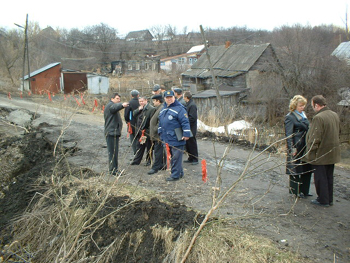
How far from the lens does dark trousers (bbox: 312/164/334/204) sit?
17.2 feet

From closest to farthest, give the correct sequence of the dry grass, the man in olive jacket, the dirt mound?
the dry grass → the dirt mound → the man in olive jacket

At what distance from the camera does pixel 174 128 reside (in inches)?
252

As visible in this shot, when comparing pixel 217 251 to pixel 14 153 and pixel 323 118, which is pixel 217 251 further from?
pixel 14 153

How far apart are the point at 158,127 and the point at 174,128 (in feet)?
2.07

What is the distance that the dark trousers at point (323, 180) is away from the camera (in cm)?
525

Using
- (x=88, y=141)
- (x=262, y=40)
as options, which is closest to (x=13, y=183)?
(x=88, y=141)

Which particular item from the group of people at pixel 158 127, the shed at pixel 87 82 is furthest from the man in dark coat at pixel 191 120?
the shed at pixel 87 82

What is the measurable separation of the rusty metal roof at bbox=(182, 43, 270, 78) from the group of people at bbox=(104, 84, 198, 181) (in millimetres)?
27072

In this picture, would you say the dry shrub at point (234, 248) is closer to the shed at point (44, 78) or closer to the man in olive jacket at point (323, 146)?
the man in olive jacket at point (323, 146)

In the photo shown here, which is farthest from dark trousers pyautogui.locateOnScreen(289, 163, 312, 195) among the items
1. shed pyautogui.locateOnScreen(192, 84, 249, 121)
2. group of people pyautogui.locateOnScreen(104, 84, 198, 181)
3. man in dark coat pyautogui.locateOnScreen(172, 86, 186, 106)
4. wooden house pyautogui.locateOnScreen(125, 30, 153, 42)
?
wooden house pyautogui.locateOnScreen(125, 30, 153, 42)

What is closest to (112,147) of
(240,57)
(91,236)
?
(91,236)

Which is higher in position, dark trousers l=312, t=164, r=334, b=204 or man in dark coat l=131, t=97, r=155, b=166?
man in dark coat l=131, t=97, r=155, b=166

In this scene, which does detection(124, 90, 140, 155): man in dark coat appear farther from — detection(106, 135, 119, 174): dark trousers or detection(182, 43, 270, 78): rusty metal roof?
detection(182, 43, 270, 78): rusty metal roof

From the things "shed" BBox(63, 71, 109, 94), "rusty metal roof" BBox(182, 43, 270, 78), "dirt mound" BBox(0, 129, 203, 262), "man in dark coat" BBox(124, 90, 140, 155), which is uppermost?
"rusty metal roof" BBox(182, 43, 270, 78)
